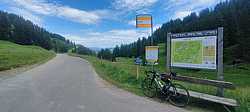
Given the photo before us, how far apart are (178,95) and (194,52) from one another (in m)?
1.77

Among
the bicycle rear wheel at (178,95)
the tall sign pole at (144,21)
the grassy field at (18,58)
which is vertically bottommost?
the bicycle rear wheel at (178,95)

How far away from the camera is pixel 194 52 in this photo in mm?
8719

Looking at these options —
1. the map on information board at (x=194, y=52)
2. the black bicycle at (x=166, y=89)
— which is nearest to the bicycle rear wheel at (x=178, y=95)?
the black bicycle at (x=166, y=89)

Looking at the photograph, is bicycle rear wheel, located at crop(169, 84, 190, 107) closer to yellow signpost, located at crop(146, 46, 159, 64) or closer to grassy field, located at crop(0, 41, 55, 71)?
yellow signpost, located at crop(146, 46, 159, 64)

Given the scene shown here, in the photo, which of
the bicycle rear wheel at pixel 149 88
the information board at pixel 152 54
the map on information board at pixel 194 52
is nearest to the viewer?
the map on information board at pixel 194 52

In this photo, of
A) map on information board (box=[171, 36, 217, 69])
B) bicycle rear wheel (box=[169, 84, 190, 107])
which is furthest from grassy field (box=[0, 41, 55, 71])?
bicycle rear wheel (box=[169, 84, 190, 107])

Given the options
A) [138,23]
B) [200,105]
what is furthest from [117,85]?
[200,105]

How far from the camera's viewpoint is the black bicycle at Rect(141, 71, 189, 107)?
7.88 meters

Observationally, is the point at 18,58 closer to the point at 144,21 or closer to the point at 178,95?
the point at 144,21

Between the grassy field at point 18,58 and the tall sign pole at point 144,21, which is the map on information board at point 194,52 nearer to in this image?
the tall sign pole at point 144,21

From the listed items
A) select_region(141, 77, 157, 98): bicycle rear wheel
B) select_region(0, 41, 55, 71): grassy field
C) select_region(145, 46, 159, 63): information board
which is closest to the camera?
select_region(141, 77, 157, 98): bicycle rear wheel

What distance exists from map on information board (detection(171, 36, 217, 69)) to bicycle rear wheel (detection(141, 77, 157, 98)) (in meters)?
1.18

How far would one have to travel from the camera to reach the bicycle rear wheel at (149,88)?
30.1 feet

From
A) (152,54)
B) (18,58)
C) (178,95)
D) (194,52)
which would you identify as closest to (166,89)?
(178,95)
